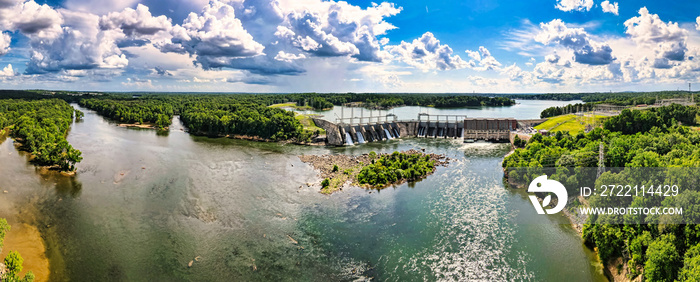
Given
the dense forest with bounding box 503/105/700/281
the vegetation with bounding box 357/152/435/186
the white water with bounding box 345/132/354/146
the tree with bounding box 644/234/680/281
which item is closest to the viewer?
the tree with bounding box 644/234/680/281

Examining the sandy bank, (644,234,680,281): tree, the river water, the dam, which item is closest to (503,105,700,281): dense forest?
(644,234,680,281): tree

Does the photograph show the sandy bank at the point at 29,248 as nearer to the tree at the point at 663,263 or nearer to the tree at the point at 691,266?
the tree at the point at 663,263

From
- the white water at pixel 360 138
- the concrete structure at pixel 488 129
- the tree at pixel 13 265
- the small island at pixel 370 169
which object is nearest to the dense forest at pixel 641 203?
the small island at pixel 370 169

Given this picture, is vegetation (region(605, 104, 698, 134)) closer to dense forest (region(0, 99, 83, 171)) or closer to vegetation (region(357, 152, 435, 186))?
vegetation (region(357, 152, 435, 186))

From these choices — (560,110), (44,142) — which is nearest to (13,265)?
(44,142)

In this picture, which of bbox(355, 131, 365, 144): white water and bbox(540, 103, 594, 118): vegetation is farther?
bbox(540, 103, 594, 118): vegetation

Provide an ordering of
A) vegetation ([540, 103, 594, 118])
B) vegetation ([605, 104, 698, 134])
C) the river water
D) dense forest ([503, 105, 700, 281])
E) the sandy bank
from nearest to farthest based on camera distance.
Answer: dense forest ([503, 105, 700, 281]), the sandy bank, the river water, vegetation ([605, 104, 698, 134]), vegetation ([540, 103, 594, 118])

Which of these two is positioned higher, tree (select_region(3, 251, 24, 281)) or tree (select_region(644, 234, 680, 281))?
tree (select_region(644, 234, 680, 281))

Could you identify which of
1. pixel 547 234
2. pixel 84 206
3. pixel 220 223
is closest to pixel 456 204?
pixel 547 234
